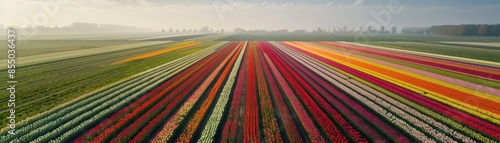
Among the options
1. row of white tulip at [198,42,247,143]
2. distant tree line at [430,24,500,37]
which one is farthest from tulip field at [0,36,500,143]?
distant tree line at [430,24,500,37]

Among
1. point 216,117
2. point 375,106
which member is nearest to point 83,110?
point 216,117

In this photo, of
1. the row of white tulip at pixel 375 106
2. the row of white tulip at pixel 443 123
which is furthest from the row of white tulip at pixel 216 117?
the row of white tulip at pixel 443 123

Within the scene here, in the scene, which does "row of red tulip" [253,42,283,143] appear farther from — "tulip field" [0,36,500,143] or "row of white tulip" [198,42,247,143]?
"row of white tulip" [198,42,247,143]

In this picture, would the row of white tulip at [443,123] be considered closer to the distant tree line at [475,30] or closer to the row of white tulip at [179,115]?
the row of white tulip at [179,115]

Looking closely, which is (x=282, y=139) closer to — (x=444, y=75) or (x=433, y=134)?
(x=433, y=134)

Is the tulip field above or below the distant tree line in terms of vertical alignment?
below

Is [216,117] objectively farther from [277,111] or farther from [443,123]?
[443,123]

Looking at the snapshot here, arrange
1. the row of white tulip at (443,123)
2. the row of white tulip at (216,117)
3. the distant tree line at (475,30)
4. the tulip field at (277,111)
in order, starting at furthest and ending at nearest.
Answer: the distant tree line at (475,30), the tulip field at (277,111), the row of white tulip at (216,117), the row of white tulip at (443,123)
